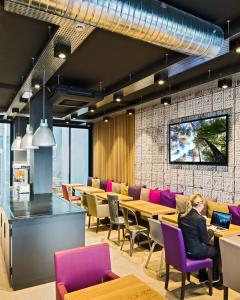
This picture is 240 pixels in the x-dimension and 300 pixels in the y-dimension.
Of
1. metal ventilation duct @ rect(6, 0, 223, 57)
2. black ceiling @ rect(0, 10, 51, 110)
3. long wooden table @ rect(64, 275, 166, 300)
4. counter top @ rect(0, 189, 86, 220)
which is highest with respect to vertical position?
black ceiling @ rect(0, 10, 51, 110)

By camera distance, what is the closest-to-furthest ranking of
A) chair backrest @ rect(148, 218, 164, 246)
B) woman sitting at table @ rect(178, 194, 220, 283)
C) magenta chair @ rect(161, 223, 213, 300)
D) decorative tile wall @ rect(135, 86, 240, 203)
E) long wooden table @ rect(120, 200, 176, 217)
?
1. magenta chair @ rect(161, 223, 213, 300)
2. woman sitting at table @ rect(178, 194, 220, 283)
3. chair backrest @ rect(148, 218, 164, 246)
4. long wooden table @ rect(120, 200, 176, 217)
5. decorative tile wall @ rect(135, 86, 240, 203)

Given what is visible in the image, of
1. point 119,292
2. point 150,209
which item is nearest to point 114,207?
point 150,209

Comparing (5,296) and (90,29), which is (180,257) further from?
(90,29)

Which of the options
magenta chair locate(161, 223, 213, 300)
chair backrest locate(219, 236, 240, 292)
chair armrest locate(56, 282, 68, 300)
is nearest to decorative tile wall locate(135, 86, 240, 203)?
magenta chair locate(161, 223, 213, 300)

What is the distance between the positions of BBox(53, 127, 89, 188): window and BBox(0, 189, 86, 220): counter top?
5.60 metres

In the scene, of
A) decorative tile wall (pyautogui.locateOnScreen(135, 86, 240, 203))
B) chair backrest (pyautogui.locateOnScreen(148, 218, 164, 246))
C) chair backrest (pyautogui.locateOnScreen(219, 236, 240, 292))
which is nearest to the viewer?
chair backrest (pyautogui.locateOnScreen(219, 236, 240, 292))

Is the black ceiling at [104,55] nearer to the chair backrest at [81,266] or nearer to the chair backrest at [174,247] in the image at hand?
the chair backrest at [174,247]

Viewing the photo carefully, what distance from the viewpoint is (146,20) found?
2285 mm

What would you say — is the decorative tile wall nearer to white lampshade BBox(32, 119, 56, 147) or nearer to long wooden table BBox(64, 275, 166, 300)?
white lampshade BBox(32, 119, 56, 147)

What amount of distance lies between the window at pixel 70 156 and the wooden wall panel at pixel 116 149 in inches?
28.5

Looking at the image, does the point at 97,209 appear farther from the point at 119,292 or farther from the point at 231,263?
the point at 119,292

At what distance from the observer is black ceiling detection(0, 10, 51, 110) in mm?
2867

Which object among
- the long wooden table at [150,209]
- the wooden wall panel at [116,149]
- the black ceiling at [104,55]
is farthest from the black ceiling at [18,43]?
the wooden wall panel at [116,149]

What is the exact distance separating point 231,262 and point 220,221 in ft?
3.30
